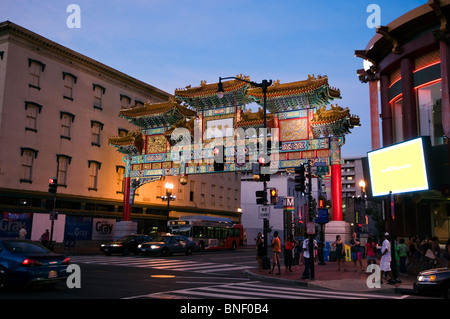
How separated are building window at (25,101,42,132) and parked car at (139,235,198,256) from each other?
1465 cm

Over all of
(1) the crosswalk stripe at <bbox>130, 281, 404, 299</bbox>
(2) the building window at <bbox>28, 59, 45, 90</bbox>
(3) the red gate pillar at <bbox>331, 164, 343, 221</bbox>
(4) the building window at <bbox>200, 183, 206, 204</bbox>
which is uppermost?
(2) the building window at <bbox>28, 59, 45, 90</bbox>

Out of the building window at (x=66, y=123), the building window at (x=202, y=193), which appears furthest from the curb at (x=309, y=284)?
the building window at (x=202, y=193)

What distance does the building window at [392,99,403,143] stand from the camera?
2336cm

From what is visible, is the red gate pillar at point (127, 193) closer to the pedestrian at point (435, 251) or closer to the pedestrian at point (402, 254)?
the pedestrian at point (402, 254)

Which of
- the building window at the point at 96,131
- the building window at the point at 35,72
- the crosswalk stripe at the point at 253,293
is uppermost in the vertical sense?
the building window at the point at 35,72

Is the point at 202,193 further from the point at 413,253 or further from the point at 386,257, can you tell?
the point at 386,257

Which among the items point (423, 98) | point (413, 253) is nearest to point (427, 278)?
point (413, 253)

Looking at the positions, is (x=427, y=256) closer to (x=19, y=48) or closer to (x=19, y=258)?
(x=19, y=258)

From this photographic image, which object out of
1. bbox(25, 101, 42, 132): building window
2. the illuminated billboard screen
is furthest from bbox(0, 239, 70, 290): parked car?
bbox(25, 101, 42, 132): building window

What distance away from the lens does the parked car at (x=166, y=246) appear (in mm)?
31609

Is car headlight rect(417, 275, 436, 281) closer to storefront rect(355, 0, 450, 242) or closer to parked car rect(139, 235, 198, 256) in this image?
storefront rect(355, 0, 450, 242)

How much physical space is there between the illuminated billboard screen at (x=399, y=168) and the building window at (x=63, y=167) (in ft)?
92.9
